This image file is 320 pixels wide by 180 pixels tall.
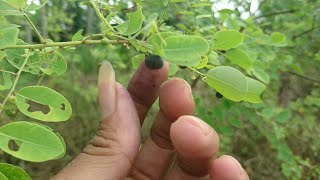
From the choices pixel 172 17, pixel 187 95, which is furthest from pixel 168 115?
pixel 172 17

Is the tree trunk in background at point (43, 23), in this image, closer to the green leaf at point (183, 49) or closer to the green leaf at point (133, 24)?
the green leaf at point (133, 24)

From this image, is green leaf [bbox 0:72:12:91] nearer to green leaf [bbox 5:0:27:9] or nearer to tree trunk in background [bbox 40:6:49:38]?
green leaf [bbox 5:0:27:9]

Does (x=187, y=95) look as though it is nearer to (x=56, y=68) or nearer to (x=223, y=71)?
(x=223, y=71)

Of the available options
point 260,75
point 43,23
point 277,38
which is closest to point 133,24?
point 260,75

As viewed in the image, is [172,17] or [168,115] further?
[172,17]

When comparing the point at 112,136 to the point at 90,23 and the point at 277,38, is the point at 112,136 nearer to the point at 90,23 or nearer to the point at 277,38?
the point at 277,38

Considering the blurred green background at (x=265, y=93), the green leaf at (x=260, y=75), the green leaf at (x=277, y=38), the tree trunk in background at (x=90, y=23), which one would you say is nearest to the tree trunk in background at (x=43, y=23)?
A: the blurred green background at (x=265, y=93)
